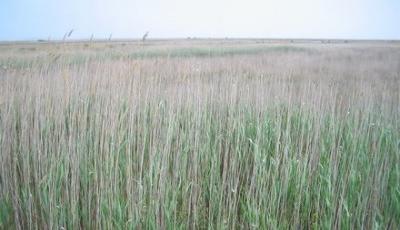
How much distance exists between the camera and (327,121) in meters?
2.92

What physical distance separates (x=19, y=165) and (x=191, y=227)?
1.39 m

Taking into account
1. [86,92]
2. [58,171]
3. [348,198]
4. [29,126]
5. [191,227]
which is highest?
[86,92]

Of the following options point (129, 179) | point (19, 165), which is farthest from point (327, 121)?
point (19, 165)

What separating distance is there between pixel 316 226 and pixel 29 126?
7.53 feet

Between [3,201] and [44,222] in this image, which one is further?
[3,201]

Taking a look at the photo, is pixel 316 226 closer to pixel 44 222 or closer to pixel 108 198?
pixel 108 198

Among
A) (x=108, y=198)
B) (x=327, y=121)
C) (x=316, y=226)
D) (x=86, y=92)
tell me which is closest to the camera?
(x=316, y=226)

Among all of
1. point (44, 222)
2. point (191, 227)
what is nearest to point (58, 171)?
point (44, 222)

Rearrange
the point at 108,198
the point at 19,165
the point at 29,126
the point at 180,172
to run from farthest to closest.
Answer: the point at 29,126
the point at 19,165
the point at 180,172
the point at 108,198

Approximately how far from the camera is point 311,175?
75.1 inches

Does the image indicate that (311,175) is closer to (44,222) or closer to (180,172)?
(180,172)

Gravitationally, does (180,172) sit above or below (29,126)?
below

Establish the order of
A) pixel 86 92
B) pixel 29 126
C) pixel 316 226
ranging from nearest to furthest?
pixel 316 226 → pixel 29 126 → pixel 86 92

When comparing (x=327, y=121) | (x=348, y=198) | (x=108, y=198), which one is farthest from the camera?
(x=327, y=121)
